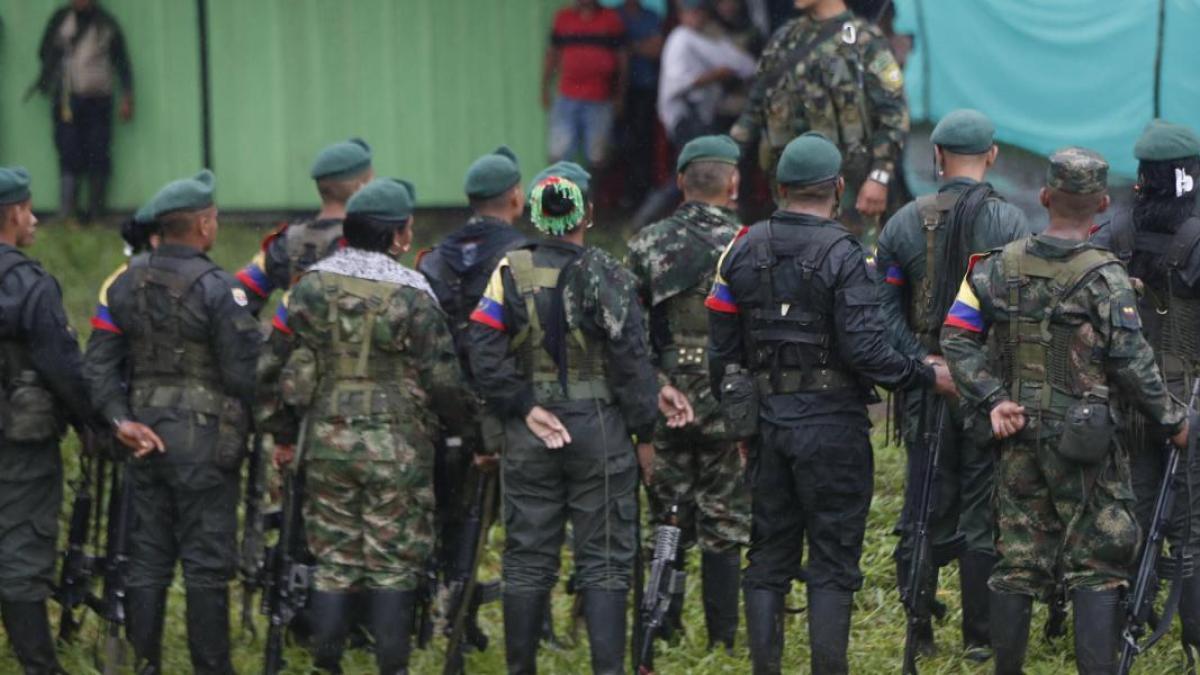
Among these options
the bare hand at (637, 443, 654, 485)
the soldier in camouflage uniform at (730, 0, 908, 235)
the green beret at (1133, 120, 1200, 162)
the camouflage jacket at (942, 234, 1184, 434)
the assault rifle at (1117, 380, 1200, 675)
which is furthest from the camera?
the soldier in camouflage uniform at (730, 0, 908, 235)

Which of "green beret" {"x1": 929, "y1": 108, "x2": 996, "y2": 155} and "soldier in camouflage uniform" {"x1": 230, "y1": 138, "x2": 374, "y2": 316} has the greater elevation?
"green beret" {"x1": 929, "y1": 108, "x2": 996, "y2": 155}

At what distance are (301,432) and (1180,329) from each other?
3229 mm

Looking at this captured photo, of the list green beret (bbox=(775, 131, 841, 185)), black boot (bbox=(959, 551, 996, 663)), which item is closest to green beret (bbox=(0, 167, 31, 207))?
green beret (bbox=(775, 131, 841, 185))

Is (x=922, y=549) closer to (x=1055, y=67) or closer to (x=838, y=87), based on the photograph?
(x=838, y=87)

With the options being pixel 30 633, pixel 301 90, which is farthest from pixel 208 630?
pixel 301 90

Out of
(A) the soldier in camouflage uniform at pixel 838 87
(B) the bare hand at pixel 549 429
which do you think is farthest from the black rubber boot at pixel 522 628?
(A) the soldier in camouflage uniform at pixel 838 87

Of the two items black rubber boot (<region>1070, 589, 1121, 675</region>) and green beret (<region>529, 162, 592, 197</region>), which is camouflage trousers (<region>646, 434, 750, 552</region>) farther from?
black rubber boot (<region>1070, 589, 1121, 675</region>)

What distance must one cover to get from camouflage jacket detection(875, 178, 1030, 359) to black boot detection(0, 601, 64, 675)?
11.5 ft

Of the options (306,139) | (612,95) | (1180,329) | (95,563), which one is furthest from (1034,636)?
(306,139)

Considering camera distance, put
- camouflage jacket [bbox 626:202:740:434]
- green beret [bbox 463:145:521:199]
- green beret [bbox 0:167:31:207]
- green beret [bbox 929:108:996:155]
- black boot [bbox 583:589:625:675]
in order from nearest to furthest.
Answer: black boot [bbox 583:589:625:675]
green beret [bbox 929:108:996:155]
green beret [bbox 0:167:31:207]
camouflage jacket [bbox 626:202:740:434]
green beret [bbox 463:145:521:199]

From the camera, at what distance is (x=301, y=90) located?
14320 mm

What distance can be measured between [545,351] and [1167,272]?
7.33ft

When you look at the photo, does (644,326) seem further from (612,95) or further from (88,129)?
(88,129)

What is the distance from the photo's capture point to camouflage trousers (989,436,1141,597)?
6.81 meters
